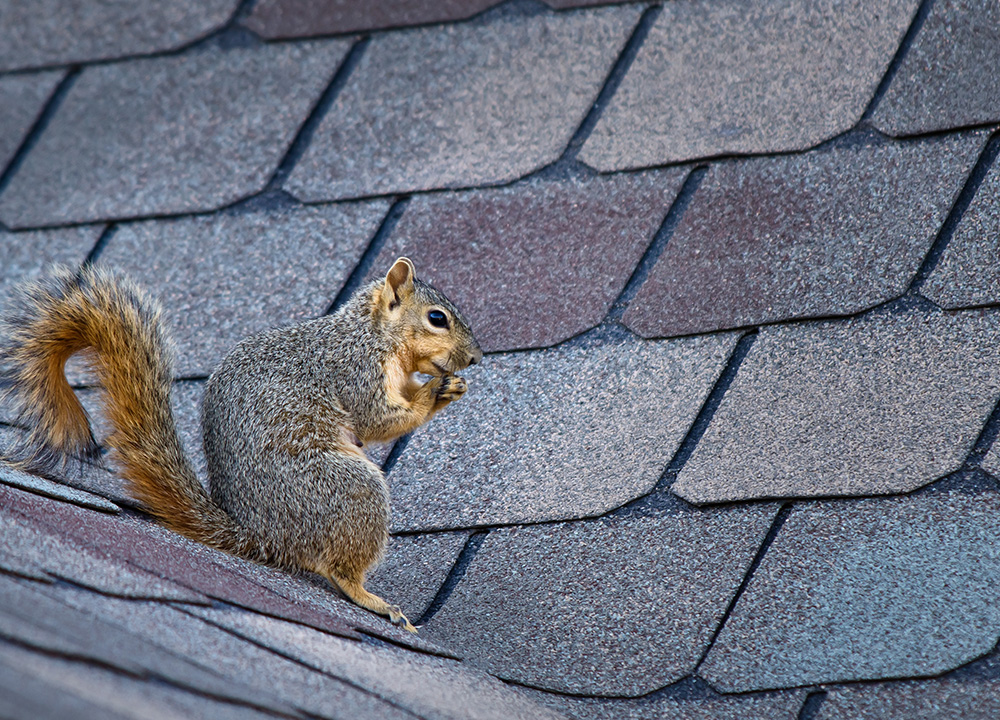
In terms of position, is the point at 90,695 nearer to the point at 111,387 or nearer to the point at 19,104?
the point at 111,387

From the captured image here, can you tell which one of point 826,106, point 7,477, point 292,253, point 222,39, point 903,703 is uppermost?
point 826,106

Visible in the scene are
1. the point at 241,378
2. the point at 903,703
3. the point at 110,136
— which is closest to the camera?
the point at 903,703

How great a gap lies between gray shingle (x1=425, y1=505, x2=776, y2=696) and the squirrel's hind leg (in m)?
0.05

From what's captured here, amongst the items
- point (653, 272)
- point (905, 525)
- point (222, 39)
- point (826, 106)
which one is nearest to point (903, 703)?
Answer: point (905, 525)

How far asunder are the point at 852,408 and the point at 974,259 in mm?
325

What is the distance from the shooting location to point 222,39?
6.84 ft

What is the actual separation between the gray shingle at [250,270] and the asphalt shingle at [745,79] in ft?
1.68

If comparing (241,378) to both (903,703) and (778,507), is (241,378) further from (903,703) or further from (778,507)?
(903,703)

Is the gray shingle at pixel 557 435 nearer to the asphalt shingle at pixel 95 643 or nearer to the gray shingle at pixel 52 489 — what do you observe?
the gray shingle at pixel 52 489

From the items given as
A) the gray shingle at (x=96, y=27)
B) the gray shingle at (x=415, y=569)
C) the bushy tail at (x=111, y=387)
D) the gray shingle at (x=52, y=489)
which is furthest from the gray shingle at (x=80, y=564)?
the gray shingle at (x=96, y=27)

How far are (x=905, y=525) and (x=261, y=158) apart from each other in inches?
55.1

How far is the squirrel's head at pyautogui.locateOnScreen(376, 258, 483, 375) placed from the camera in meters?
1.66

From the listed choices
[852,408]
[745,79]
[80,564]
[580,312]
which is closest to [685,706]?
[852,408]

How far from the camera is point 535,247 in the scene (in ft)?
5.81
